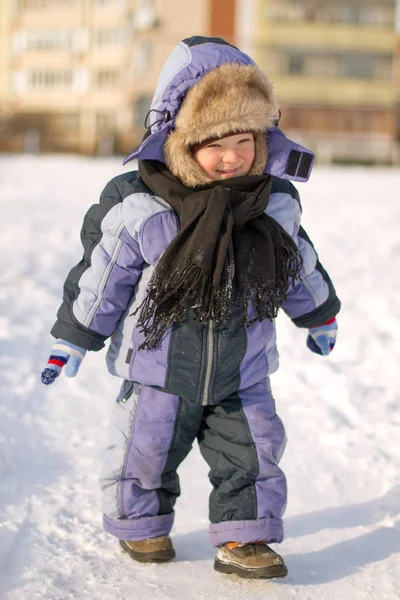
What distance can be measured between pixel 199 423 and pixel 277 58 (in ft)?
103

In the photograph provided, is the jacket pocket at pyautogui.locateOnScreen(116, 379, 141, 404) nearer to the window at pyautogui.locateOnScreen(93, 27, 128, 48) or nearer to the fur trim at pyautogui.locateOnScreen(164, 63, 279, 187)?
the fur trim at pyautogui.locateOnScreen(164, 63, 279, 187)

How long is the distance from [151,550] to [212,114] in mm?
1268

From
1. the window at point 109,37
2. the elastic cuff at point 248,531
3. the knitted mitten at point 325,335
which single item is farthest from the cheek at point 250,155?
the window at point 109,37

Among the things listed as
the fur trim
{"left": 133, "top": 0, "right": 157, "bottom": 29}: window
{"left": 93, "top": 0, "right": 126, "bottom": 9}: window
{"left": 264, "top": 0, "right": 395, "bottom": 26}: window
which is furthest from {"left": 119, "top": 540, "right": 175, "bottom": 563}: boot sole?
{"left": 93, "top": 0, "right": 126, "bottom": 9}: window

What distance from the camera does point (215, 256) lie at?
7.68 ft

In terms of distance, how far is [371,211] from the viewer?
907 centimetres

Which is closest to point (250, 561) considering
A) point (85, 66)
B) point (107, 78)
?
point (107, 78)

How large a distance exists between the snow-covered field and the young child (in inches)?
5.9

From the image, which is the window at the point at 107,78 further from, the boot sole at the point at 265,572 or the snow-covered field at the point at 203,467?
the boot sole at the point at 265,572

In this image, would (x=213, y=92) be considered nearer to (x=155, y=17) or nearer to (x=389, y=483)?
(x=389, y=483)

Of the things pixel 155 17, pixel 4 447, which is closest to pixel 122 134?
Result: pixel 155 17

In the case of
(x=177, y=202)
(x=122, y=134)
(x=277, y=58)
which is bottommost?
(x=122, y=134)

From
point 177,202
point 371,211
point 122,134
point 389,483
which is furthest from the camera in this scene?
point 122,134

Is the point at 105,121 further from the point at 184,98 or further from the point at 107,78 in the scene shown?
the point at 184,98
